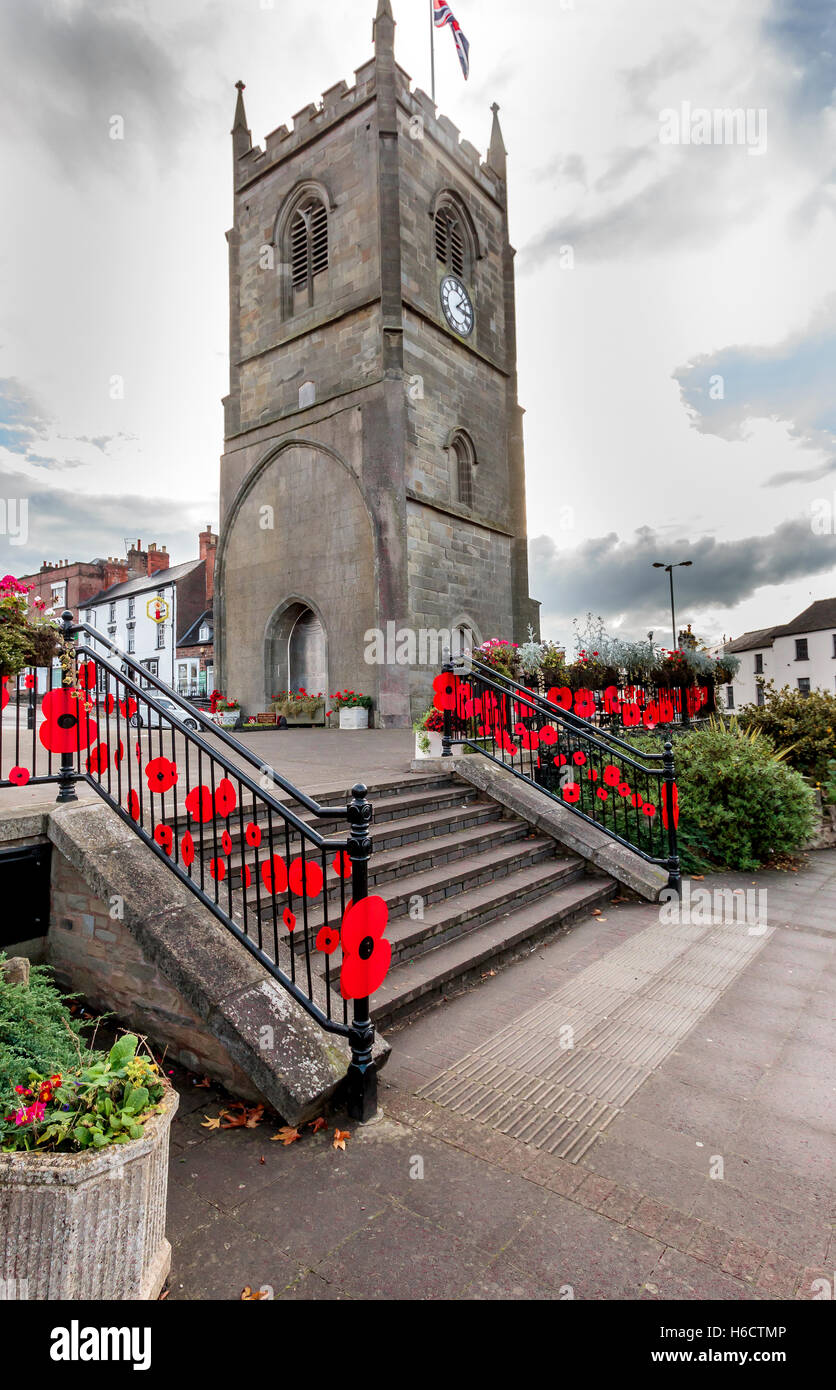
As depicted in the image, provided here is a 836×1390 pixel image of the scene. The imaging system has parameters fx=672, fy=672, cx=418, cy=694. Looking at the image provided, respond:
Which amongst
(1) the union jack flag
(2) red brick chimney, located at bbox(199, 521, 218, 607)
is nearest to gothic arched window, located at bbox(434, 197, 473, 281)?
(1) the union jack flag

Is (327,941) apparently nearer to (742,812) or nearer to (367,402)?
(742,812)

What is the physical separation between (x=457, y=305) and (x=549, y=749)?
49.8ft

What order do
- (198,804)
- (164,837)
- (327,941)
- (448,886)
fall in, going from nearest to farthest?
(327,941)
(164,837)
(198,804)
(448,886)

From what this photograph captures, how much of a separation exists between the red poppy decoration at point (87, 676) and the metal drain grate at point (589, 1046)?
3.35 m

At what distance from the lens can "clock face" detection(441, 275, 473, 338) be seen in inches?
695

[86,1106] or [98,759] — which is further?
[98,759]

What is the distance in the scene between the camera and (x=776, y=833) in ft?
24.8

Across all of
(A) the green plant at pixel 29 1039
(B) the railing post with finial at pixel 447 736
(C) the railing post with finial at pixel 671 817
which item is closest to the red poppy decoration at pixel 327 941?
(A) the green plant at pixel 29 1039

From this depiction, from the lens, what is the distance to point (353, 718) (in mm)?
15242

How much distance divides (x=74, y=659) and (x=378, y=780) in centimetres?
303

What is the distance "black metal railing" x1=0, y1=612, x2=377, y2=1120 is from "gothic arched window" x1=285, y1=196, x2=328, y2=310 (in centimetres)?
1631

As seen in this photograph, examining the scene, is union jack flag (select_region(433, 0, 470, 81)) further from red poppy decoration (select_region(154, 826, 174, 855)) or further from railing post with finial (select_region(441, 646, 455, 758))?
red poppy decoration (select_region(154, 826, 174, 855))

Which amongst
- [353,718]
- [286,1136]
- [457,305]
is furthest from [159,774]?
[457,305]
